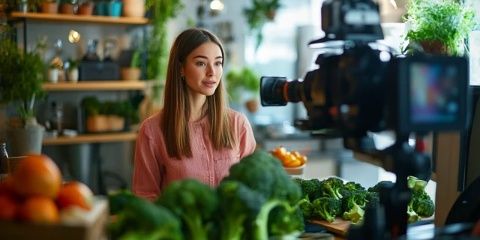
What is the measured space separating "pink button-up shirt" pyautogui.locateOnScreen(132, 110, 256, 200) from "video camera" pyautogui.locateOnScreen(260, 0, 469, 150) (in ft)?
2.98

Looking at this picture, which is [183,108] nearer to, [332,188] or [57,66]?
[332,188]

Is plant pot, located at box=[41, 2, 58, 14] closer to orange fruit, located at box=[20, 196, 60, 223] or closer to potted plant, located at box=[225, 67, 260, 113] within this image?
potted plant, located at box=[225, 67, 260, 113]

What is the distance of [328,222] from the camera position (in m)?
1.97

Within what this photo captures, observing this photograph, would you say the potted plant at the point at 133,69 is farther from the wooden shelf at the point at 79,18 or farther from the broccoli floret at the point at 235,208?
the broccoli floret at the point at 235,208

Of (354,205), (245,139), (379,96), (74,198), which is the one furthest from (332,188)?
(74,198)

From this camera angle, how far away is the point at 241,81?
6191 mm

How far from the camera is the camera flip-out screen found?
4.02 feet

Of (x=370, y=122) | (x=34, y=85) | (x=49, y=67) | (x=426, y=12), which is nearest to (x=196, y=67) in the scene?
(x=426, y=12)

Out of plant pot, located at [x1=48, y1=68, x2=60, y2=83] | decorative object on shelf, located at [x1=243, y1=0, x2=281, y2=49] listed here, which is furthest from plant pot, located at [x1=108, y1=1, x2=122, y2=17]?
decorative object on shelf, located at [x1=243, y1=0, x2=281, y2=49]

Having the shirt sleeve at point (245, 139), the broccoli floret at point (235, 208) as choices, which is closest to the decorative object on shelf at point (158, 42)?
the shirt sleeve at point (245, 139)

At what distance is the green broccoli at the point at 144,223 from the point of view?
1.18 meters

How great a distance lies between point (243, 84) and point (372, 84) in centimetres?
492

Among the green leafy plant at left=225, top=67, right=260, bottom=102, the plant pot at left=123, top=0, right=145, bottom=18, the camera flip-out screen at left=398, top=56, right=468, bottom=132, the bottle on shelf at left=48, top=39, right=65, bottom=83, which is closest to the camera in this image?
the camera flip-out screen at left=398, top=56, right=468, bottom=132

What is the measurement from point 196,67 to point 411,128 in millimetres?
1160
